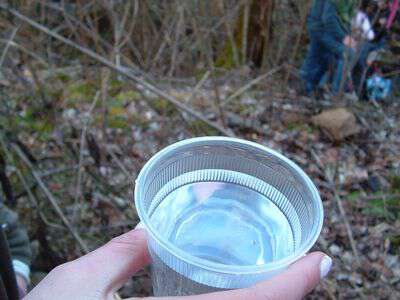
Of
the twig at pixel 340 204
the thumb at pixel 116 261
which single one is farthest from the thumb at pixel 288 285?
the twig at pixel 340 204

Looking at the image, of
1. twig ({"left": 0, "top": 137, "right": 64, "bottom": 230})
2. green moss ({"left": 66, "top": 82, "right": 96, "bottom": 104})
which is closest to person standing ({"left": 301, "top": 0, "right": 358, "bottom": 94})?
green moss ({"left": 66, "top": 82, "right": 96, "bottom": 104})

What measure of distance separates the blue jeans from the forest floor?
1.38 ft

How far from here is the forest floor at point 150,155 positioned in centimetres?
208

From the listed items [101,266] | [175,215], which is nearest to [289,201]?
[175,215]

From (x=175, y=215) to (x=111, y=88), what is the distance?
2647 mm

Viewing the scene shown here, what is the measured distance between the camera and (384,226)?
2.43m

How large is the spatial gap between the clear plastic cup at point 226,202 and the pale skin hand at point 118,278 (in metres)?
0.04

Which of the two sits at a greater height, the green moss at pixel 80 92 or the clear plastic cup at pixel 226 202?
the clear plastic cup at pixel 226 202

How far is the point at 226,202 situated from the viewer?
2.63 ft

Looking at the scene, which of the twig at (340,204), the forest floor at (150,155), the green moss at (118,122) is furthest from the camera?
the green moss at (118,122)

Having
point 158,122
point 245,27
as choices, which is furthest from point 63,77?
point 245,27

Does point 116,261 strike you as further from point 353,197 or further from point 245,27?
point 245,27

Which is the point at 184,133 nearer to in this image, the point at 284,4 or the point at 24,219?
the point at 24,219

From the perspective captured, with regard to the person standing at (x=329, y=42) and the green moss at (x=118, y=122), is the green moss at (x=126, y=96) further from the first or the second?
the person standing at (x=329, y=42)
